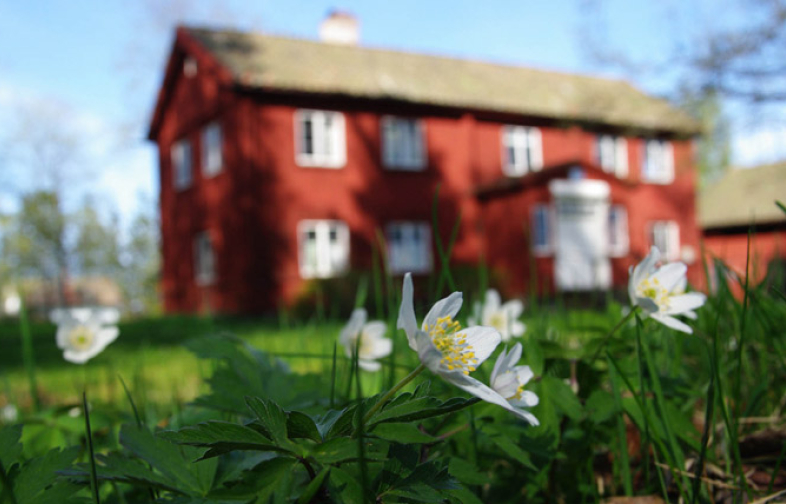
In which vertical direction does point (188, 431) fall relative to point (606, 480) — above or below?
above

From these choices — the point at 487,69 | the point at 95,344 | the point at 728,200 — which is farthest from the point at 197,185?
the point at 728,200

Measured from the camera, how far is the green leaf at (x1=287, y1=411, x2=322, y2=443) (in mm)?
650

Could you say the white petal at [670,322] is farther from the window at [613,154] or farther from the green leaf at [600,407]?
the window at [613,154]

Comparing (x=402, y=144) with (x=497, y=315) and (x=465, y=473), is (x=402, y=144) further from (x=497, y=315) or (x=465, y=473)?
(x=465, y=473)

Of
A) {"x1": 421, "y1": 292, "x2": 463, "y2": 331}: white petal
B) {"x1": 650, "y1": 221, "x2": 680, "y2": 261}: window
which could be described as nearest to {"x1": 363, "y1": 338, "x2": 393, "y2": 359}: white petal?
{"x1": 421, "y1": 292, "x2": 463, "y2": 331}: white petal

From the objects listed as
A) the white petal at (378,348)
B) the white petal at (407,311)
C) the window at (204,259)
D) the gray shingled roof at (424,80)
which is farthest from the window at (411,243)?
the white petal at (407,311)

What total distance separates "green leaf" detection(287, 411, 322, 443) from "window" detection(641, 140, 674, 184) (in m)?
22.1

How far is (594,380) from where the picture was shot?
45.5 inches

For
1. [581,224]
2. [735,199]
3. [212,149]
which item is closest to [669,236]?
[581,224]

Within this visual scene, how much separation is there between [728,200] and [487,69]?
16131 millimetres

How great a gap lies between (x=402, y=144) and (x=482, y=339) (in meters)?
17.0

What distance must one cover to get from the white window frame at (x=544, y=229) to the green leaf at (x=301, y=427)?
17.3 meters

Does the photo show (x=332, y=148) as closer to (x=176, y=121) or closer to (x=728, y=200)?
(x=176, y=121)

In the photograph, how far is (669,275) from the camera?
105cm
